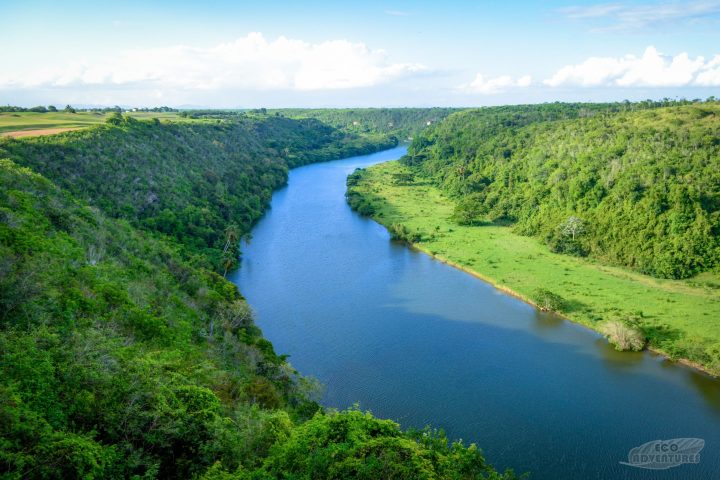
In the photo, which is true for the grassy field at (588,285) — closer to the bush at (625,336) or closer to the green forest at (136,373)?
the bush at (625,336)

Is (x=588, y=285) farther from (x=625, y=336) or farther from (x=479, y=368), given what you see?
(x=479, y=368)

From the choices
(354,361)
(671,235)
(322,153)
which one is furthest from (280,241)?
(322,153)

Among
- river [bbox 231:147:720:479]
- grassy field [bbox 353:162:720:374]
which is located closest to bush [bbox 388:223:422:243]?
grassy field [bbox 353:162:720:374]

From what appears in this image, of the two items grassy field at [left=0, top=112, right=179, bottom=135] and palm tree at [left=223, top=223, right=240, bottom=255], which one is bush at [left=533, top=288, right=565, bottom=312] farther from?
grassy field at [left=0, top=112, right=179, bottom=135]

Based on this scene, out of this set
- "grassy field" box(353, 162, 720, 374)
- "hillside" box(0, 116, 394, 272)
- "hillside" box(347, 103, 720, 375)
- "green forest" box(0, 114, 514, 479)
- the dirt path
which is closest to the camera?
"green forest" box(0, 114, 514, 479)

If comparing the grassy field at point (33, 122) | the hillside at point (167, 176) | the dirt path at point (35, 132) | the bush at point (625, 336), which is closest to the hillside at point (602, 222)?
the bush at point (625, 336)

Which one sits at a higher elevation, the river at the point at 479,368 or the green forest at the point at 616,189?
the green forest at the point at 616,189

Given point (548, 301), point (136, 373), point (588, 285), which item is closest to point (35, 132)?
point (136, 373)
